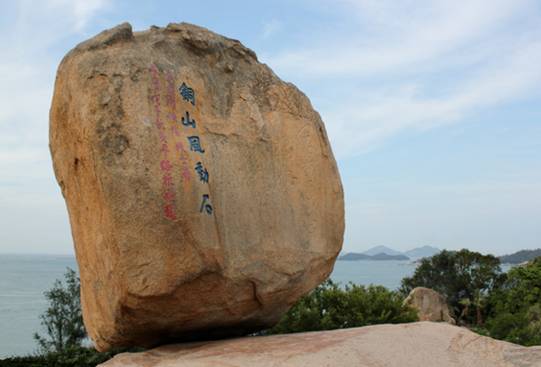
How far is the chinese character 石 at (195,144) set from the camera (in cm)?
498

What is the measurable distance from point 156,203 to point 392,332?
2190 mm

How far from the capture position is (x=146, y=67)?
4984mm

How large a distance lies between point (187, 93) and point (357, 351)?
243 centimetres

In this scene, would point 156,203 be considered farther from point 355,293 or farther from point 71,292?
point 71,292

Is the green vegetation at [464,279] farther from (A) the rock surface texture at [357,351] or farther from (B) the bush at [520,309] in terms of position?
(A) the rock surface texture at [357,351]

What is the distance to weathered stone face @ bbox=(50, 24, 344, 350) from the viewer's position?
467 centimetres

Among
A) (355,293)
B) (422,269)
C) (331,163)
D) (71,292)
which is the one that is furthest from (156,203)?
(422,269)

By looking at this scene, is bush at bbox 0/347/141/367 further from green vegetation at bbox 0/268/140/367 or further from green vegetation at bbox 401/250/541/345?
green vegetation at bbox 401/250/541/345

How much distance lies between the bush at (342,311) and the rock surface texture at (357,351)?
5.01 m

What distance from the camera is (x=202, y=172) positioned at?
493 cm

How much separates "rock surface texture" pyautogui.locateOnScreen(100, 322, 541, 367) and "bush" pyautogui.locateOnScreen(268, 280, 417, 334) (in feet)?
16.4

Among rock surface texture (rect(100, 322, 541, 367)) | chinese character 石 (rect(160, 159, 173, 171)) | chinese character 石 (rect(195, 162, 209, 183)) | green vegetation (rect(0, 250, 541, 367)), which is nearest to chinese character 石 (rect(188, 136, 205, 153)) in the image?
chinese character 石 (rect(195, 162, 209, 183))

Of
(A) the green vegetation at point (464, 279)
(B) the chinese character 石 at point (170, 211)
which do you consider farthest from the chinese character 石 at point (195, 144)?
(A) the green vegetation at point (464, 279)

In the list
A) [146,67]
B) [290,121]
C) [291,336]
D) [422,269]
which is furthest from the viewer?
[422,269]
